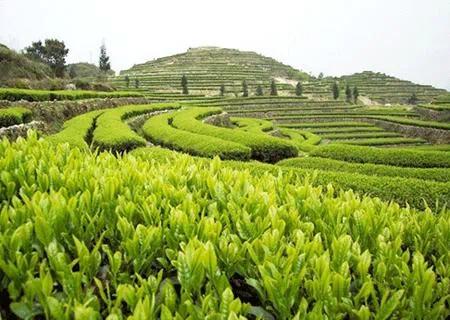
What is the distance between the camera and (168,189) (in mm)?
3805

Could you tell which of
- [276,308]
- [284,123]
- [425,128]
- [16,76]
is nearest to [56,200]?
[276,308]

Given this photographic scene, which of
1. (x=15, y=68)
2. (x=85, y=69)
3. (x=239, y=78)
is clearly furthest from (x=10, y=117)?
(x=85, y=69)

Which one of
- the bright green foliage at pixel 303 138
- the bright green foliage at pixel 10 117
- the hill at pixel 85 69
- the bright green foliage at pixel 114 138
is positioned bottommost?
the bright green foliage at pixel 303 138

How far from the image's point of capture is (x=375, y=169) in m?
12.7

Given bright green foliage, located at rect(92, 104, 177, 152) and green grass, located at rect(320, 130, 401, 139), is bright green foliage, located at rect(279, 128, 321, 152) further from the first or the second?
bright green foliage, located at rect(92, 104, 177, 152)

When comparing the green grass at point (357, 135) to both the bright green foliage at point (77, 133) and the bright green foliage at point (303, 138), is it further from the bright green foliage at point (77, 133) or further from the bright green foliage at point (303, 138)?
the bright green foliage at point (77, 133)

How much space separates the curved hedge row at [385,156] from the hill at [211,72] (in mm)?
58952

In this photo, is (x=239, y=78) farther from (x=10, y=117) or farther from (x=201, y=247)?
(x=201, y=247)

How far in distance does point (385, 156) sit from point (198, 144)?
7510 mm

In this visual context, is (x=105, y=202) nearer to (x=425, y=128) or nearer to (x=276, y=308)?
(x=276, y=308)

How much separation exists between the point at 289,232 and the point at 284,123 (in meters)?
45.5

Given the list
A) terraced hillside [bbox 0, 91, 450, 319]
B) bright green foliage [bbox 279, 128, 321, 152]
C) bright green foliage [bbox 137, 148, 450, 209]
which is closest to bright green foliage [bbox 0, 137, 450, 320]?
terraced hillside [bbox 0, 91, 450, 319]

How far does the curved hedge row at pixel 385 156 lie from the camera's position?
15.9m

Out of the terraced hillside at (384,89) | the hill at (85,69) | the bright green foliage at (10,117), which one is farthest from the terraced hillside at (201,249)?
the hill at (85,69)
